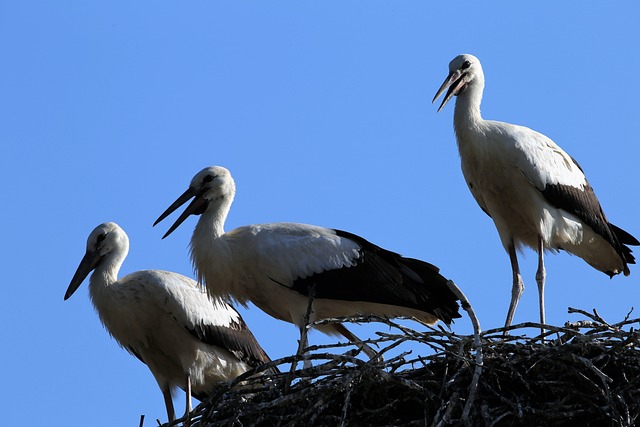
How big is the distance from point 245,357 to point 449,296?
197 cm

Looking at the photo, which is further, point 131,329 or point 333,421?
Answer: point 131,329

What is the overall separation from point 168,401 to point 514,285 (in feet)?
8.16

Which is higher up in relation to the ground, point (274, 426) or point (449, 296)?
point (449, 296)

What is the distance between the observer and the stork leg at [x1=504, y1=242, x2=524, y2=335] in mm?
9141

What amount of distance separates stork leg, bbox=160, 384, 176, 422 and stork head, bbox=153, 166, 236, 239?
1117mm

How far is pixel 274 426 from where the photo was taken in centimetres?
658

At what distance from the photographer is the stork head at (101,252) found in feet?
32.7

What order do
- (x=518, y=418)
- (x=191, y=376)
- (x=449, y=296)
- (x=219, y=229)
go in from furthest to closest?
(x=191, y=376)
(x=219, y=229)
(x=449, y=296)
(x=518, y=418)

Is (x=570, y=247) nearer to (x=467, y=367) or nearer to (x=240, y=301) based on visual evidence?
(x=240, y=301)

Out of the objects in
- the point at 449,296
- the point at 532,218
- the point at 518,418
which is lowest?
the point at 518,418

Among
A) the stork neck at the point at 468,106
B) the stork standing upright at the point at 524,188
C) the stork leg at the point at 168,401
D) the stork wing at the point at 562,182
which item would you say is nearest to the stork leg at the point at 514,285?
the stork standing upright at the point at 524,188

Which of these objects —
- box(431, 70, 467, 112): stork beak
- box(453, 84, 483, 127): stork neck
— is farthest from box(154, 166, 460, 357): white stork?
box(431, 70, 467, 112): stork beak

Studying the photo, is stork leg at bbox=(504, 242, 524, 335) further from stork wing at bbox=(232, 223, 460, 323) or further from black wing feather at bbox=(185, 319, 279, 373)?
black wing feather at bbox=(185, 319, 279, 373)

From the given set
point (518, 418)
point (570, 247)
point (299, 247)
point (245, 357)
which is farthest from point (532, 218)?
point (518, 418)
